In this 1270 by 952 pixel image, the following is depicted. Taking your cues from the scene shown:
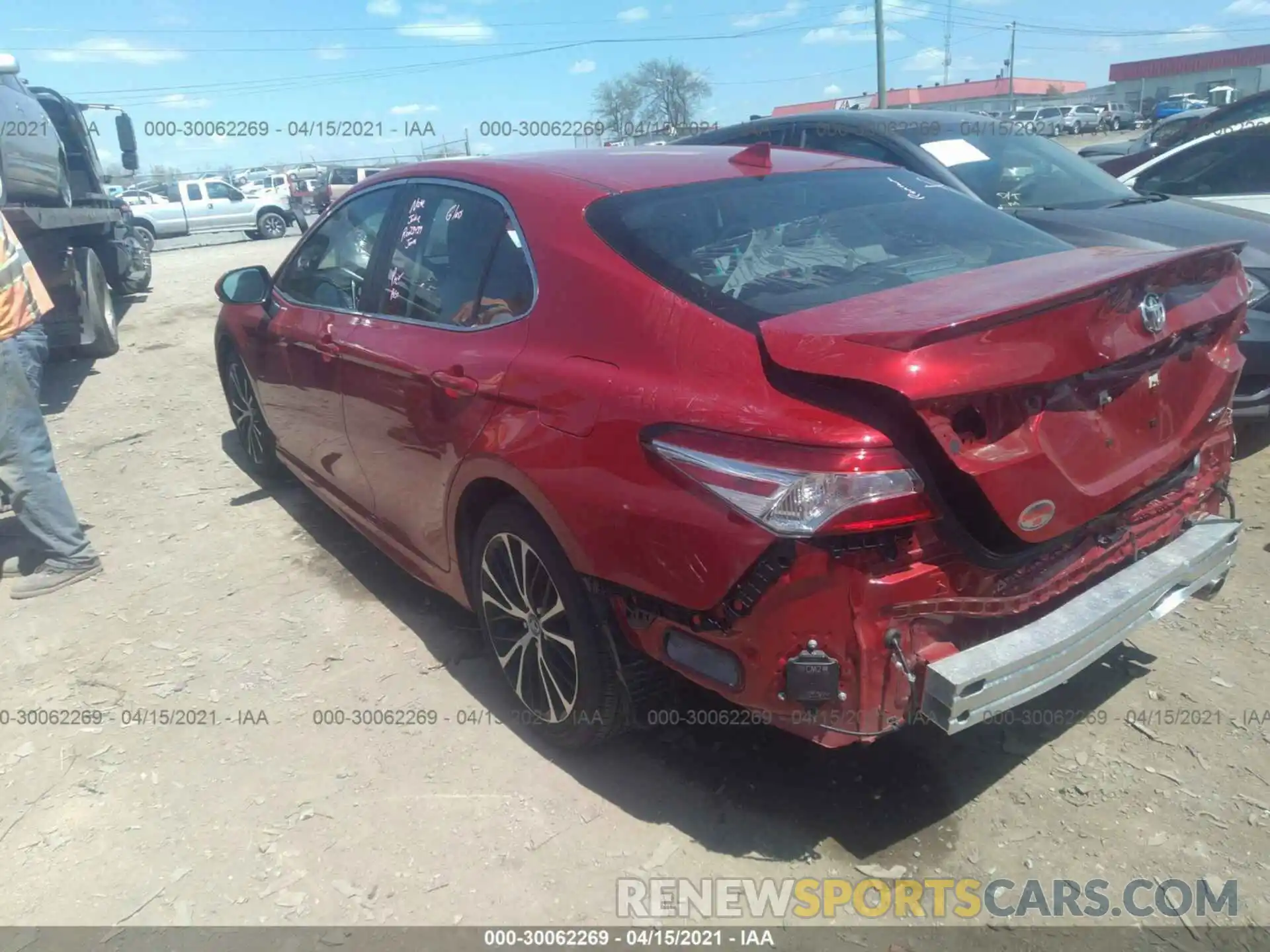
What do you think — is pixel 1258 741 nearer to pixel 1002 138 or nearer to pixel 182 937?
pixel 182 937

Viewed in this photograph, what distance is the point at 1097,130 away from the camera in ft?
150

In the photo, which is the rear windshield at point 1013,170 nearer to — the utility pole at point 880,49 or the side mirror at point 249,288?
the side mirror at point 249,288

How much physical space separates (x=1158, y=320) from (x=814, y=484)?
1.11 metres

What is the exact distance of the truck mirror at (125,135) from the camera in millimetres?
13359

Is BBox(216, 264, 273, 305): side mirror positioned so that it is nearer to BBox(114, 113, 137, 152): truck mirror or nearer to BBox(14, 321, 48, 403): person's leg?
BBox(14, 321, 48, 403): person's leg

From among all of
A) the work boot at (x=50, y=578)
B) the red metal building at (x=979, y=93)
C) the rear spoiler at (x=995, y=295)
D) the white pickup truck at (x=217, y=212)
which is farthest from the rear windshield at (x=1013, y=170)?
the red metal building at (x=979, y=93)

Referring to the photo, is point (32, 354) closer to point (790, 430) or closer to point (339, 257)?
point (339, 257)

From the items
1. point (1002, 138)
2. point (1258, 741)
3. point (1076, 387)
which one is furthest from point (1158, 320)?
point (1002, 138)

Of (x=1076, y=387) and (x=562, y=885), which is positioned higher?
(x=1076, y=387)

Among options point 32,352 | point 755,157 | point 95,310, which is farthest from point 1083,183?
point 95,310

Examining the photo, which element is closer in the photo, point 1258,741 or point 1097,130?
point 1258,741

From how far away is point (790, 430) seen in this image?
2014 mm

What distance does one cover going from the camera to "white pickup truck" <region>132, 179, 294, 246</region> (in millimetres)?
26844

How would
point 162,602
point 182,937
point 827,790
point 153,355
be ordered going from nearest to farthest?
point 182,937 → point 827,790 → point 162,602 → point 153,355
